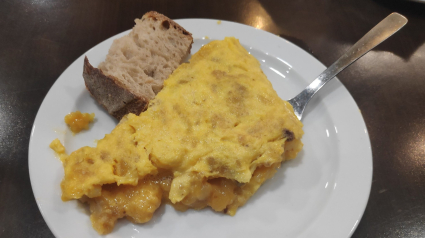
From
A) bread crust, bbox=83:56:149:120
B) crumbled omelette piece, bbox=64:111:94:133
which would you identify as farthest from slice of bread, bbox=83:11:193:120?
crumbled omelette piece, bbox=64:111:94:133

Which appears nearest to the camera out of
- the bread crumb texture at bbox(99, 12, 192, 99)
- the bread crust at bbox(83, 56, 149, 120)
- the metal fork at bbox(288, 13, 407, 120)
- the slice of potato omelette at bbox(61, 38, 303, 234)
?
the slice of potato omelette at bbox(61, 38, 303, 234)

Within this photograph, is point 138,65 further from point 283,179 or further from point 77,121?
point 283,179

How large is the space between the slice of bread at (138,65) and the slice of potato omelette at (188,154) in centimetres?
25

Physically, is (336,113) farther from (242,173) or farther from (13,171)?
(13,171)

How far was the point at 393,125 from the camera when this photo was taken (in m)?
2.72

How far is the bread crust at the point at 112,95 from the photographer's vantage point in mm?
2162

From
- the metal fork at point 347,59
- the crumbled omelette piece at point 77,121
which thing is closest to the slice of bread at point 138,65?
the crumbled omelette piece at point 77,121

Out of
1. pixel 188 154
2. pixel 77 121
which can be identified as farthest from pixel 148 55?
pixel 188 154

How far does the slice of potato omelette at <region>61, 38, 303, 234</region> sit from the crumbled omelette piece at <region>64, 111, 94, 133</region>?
0.39 metres

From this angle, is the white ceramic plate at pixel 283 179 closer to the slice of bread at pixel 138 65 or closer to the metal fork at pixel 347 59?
the metal fork at pixel 347 59

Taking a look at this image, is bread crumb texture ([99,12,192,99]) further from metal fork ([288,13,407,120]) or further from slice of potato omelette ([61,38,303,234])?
metal fork ([288,13,407,120])

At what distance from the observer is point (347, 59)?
251 centimetres

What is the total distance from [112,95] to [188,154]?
35.8 inches

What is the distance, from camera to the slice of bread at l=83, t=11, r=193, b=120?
2.20m
